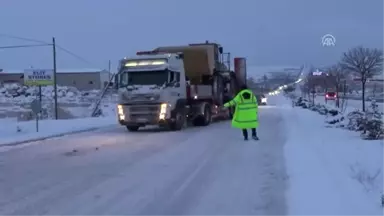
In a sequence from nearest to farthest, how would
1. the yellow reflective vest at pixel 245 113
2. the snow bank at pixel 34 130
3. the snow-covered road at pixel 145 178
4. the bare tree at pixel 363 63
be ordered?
the snow-covered road at pixel 145 178 → the yellow reflective vest at pixel 245 113 → the snow bank at pixel 34 130 → the bare tree at pixel 363 63

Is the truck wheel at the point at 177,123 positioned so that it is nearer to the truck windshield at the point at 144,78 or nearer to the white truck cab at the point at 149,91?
the white truck cab at the point at 149,91

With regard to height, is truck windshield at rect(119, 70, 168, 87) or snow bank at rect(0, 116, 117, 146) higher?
truck windshield at rect(119, 70, 168, 87)

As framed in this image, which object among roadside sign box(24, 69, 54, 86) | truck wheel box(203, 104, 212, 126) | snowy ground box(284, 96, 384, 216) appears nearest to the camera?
snowy ground box(284, 96, 384, 216)

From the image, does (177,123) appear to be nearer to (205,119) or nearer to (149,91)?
(149,91)

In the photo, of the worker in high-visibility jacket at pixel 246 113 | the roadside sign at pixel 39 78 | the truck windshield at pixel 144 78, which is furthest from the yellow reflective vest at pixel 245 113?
the roadside sign at pixel 39 78

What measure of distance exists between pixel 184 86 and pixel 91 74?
349 ft

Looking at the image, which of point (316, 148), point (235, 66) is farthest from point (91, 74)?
point (316, 148)

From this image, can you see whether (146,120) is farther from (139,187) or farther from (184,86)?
(139,187)

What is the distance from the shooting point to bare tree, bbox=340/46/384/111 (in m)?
33.3

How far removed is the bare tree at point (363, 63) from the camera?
33.3m

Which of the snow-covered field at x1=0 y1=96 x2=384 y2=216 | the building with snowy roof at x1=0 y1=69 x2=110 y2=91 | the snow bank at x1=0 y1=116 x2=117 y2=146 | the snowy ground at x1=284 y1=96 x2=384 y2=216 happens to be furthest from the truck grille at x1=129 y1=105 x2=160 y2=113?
the building with snowy roof at x1=0 y1=69 x2=110 y2=91

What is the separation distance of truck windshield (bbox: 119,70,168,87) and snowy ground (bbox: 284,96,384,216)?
771 centimetres

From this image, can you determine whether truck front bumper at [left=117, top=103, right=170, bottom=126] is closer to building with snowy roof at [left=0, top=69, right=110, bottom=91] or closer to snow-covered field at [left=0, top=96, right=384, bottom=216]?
snow-covered field at [left=0, top=96, right=384, bottom=216]

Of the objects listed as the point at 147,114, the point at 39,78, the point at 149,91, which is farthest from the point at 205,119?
the point at 39,78
